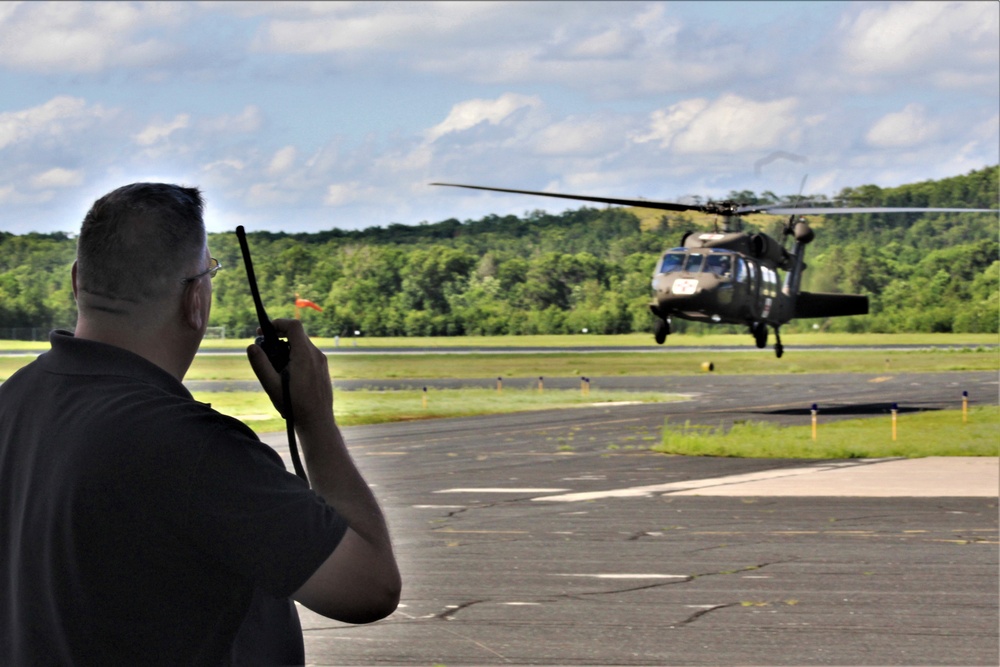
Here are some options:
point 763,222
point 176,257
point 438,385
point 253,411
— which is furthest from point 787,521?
point 763,222

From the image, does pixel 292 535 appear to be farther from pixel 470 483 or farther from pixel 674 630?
pixel 470 483

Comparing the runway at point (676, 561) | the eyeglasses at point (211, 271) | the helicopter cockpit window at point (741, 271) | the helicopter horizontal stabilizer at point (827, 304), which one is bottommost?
the runway at point (676, 561)

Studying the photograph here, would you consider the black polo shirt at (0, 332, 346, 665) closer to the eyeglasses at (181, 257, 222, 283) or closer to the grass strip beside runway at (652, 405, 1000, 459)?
the eyeglasses at (181, 257, 222, 283)

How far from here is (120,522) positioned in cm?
225

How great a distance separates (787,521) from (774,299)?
20.7 m

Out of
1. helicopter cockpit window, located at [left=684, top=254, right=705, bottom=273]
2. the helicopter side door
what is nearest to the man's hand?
helicopter cockpit window, located at [left=684, top=254, right=705, bottom=273]

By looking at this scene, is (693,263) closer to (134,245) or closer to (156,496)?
(134,245)

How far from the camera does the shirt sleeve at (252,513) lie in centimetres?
220

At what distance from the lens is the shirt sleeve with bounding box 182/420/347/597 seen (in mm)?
2201

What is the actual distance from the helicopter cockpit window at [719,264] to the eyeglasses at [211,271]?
3192 centimetres

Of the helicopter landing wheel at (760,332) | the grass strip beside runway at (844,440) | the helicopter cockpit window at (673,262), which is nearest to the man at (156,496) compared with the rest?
the grass strip beside runway at (844,440)

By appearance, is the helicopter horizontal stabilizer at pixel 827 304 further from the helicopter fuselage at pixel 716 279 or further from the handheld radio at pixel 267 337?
the handheld radio at pixel 267 337

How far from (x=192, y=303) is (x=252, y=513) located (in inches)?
18.8

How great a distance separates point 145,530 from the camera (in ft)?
7.38
